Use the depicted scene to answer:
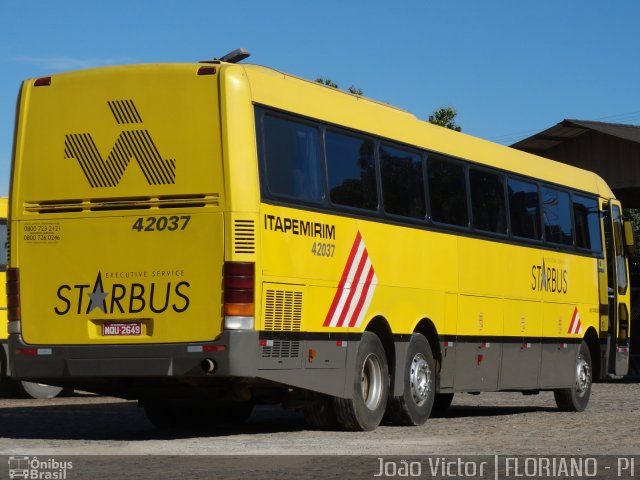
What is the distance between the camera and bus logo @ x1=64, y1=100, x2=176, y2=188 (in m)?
13.7

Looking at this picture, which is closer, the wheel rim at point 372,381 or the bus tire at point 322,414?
the bus tire at point 322,414

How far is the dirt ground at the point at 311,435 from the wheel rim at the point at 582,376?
1.25ft

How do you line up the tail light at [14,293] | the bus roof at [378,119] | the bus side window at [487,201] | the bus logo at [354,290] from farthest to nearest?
the bus side window at [487,201] → the bus logo at [354,290] → the tail light at [14,293] → the bus roof at [378,119]

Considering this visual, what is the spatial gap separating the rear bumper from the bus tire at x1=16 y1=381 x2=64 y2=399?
9.98m

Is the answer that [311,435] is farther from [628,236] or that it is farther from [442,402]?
[628,236]

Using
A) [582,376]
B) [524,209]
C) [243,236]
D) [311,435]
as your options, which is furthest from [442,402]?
[243,236]

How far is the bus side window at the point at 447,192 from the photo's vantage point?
17.3 metres

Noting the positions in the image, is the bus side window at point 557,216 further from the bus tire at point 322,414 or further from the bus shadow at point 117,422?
the bus tire at point 322,414

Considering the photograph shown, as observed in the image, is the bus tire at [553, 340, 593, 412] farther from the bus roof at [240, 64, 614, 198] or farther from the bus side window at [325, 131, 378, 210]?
the bus side window at [325, 131, 378, 210]

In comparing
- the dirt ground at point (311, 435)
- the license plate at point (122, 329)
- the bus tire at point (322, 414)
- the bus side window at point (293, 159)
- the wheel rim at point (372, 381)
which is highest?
the bus side window at point (293, 159)

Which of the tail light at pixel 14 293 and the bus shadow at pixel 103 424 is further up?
the tail light at pixel 14 293

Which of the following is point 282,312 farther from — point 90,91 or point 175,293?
point 90,91

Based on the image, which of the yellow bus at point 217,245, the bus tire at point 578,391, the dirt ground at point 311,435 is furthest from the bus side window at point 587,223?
the yellow bus at point 217,245

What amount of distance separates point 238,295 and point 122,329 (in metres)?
1.25
